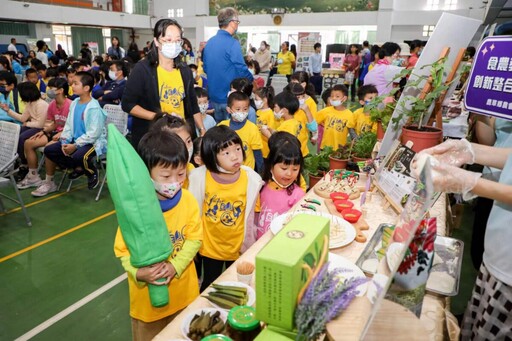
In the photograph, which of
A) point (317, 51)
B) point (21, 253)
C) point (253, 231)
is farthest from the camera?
point (317, 51)

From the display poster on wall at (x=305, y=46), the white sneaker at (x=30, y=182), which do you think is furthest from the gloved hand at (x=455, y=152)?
the display poster on wall at (x=305, y=46)

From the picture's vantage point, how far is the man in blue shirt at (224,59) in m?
4.08

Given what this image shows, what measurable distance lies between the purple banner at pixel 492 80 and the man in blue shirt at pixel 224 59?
2694mm

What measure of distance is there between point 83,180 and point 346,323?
494cm

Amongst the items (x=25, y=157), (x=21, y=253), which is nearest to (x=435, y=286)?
(x=21, y=253)

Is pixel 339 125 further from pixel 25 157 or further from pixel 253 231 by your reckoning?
pixel 25 157

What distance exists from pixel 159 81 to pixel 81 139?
2.00 m

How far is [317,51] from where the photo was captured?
1194 cm

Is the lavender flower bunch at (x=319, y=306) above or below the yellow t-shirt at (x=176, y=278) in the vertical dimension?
above

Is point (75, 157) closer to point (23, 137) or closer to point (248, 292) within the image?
point (23, 137)

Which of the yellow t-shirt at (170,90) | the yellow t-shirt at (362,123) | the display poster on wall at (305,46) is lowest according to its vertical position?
the yellow t-shirt at (362,123)

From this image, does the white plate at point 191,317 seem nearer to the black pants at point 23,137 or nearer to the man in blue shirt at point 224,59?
the man in blue shirt at point 224,59

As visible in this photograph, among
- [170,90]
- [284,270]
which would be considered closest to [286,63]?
[170,90]

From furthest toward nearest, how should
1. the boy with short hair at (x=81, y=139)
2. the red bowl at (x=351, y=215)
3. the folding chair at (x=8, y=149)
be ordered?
1. the boy with short hair at (x=81, y=139)
2. the folding chair at (x=8, y=149)
3. the red bowl at (x=351, y=215)
